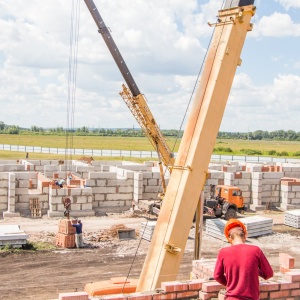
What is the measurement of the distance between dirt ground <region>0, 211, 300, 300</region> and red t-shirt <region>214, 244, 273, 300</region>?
15.0 feet

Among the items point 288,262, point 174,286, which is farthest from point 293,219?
point 174,286

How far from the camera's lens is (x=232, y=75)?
6.96 meters

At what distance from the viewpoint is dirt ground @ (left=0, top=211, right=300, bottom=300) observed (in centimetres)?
1120

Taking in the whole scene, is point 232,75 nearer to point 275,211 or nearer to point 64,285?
point 64,285

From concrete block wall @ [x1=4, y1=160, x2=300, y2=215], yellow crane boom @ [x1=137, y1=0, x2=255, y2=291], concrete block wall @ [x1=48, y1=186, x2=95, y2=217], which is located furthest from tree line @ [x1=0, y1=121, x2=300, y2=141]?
yellow crane boom @ [x1=137, y1=0, x2=255, y2=291]

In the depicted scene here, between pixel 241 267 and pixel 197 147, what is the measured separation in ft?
8.90

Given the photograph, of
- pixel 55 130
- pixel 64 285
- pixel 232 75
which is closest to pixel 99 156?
pixel 64 285

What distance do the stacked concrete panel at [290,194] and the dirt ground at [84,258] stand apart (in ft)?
14.5

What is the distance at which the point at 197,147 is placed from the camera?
6660 mm

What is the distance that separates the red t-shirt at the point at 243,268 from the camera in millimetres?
4172

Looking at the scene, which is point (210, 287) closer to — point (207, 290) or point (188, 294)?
point (207, 290)

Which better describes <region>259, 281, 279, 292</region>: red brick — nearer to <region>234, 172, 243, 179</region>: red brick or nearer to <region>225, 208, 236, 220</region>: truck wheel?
<region>225, 208, 236, 220</region>: truck wheel

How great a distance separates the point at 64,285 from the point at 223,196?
10477 mm

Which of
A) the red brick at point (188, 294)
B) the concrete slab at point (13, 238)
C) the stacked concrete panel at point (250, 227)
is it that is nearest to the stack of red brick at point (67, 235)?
the concrete slab at point (13, 238)
